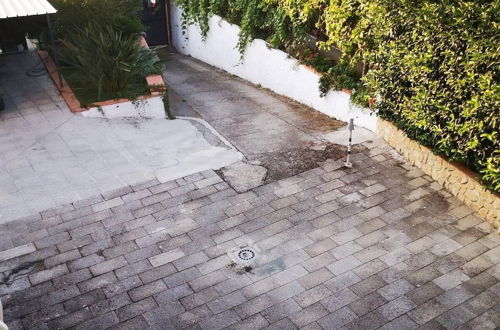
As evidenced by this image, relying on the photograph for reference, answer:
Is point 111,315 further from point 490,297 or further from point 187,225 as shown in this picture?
point 490,297

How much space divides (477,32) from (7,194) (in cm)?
661

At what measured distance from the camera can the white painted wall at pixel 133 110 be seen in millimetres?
8938

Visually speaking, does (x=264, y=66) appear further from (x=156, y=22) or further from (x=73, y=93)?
(x=156, y=22)

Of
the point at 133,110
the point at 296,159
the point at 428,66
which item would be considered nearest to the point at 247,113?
the point at 133,110

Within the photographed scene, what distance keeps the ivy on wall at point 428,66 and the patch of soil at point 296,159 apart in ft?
3.42

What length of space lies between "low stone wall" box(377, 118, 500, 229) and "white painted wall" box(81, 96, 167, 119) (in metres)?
4.24

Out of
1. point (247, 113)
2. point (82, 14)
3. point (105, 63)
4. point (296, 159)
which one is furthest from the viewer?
point (82, 14)

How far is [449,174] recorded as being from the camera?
274 inches

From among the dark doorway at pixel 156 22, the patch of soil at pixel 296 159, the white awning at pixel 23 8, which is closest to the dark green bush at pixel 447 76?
the patch of soil at pixel 296 159

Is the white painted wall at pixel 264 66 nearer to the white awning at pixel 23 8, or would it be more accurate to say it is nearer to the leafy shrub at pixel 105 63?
the leafy shrub at pixel 105 63

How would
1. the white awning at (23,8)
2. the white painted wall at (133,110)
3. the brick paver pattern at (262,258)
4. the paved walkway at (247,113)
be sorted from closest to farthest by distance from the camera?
the brick paver pattern at (262,258)
the white awning at (23,8)
the paved walkway at (247,113)
the white painted wall at (133,110)

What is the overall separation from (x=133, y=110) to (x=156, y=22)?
8.50m

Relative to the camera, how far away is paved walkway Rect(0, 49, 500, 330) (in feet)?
16.1

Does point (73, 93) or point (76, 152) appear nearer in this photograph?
point (76, 152)
